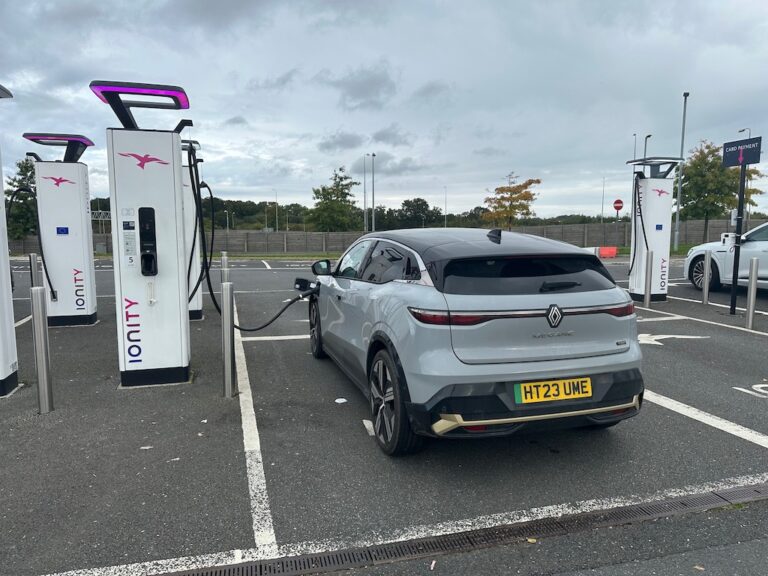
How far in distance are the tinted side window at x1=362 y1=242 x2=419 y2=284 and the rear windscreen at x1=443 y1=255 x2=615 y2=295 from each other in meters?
0.35

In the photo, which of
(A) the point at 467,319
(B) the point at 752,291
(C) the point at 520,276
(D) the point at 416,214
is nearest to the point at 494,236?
(C) the point at 520,276

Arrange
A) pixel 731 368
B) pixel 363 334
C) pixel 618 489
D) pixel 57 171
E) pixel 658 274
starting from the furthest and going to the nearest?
pixel 658 274 → pixel 57 171 → pixel 731 368 → pixel 363 334 → pixel 618 489

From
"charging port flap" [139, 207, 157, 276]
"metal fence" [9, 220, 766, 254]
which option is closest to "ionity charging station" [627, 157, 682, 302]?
"charging port flap" [139, 207, 157, 276]

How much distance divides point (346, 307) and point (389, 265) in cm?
83

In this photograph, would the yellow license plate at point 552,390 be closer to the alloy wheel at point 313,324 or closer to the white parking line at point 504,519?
the white parking line at point 504,519

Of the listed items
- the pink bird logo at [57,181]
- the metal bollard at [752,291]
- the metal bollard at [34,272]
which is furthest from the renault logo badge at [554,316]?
the pink bird logo at [57,181]

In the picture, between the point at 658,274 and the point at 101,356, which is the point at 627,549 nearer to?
the point at 101,356

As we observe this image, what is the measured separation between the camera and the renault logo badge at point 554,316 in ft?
10.9

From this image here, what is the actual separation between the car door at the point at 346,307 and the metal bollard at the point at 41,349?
2481 mm

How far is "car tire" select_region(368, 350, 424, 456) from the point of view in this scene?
3.51m

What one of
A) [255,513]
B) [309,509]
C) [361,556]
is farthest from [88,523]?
[361,556]

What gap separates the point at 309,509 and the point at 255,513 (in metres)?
0.31

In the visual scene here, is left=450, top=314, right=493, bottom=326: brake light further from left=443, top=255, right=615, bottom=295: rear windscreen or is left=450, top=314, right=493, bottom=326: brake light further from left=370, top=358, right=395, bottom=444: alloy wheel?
left=370, top=358, right=395, bottom=444: alloy wheel

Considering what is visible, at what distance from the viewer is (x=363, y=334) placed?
4.29 metres
